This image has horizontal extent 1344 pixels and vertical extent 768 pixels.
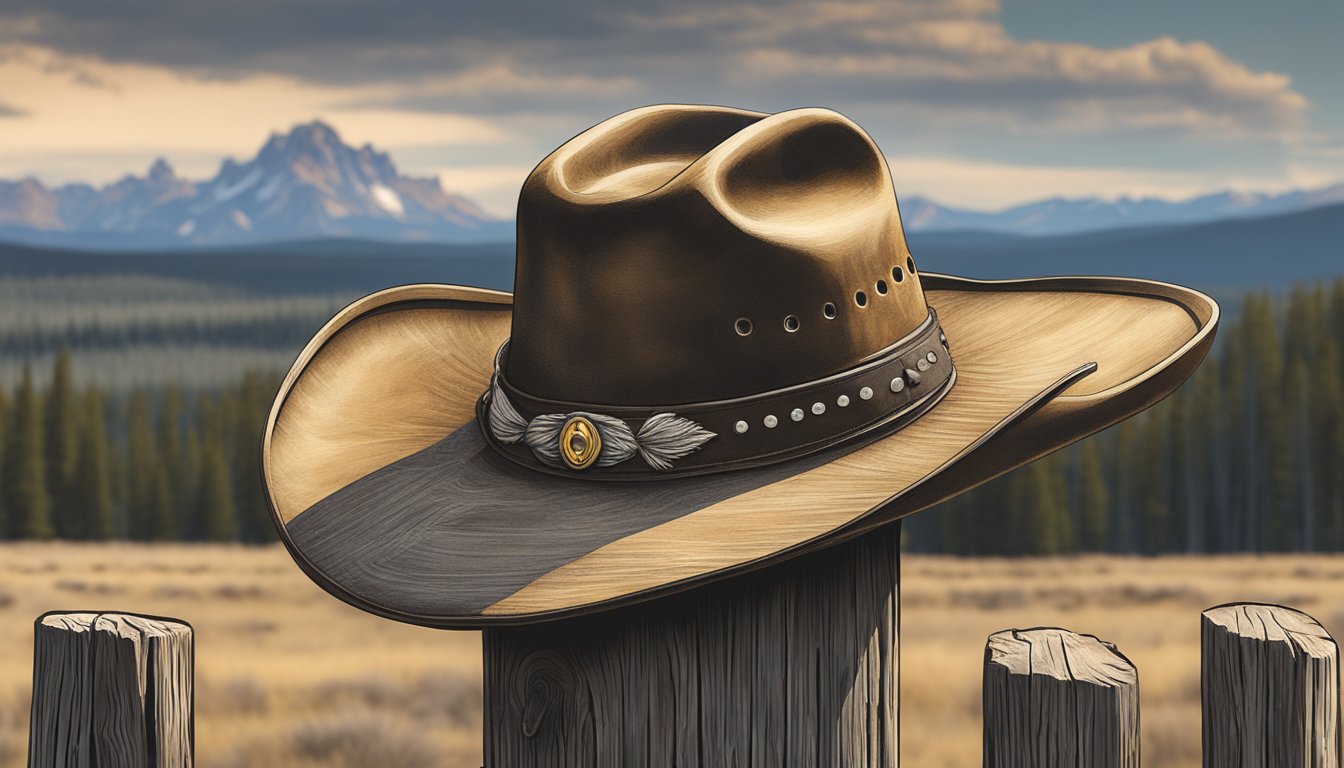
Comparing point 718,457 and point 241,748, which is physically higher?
point 718,457

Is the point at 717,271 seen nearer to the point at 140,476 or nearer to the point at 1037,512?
the point at 1037,512

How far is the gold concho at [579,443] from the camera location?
2.68m

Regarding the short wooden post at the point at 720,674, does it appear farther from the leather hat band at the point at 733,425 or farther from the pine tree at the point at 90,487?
the pine tree at the point at 90,487

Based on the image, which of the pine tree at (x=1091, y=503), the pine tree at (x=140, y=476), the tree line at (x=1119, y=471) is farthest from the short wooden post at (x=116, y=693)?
the pine tree at (x=140, y=476)

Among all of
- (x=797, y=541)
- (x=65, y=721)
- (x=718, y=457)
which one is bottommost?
(x=65, y=721)

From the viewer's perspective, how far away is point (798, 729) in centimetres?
267

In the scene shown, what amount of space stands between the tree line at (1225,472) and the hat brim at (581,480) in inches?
2496

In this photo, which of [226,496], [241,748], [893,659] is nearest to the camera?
[893,659]

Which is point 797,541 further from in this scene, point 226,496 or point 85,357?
point 85,357

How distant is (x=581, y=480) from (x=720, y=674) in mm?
510

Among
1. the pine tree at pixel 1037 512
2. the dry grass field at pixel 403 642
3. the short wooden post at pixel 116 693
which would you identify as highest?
the short wooden post at pixel 116 693

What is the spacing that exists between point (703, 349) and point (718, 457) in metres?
0.23

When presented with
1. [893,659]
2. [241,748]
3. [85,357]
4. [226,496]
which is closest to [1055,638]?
[893,659]

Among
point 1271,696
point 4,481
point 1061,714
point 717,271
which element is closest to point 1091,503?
point 4,481
